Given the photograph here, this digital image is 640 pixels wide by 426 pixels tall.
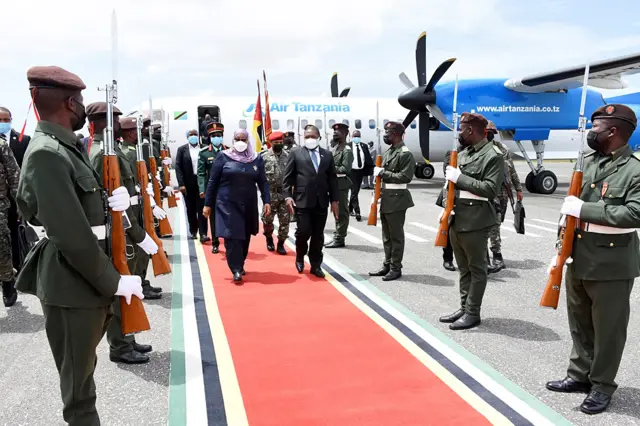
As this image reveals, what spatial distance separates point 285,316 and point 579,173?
3.24m

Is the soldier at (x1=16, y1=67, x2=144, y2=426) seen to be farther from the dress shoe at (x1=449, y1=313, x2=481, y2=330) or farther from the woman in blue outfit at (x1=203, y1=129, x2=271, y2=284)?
the woman in blue outfit at (x1=203, y1=129, x2=271, y2=284)

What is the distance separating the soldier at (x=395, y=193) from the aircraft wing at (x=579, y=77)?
10696 mm

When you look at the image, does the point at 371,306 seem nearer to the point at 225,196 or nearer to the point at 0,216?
the point at 225,196

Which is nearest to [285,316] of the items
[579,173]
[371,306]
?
[371,306]

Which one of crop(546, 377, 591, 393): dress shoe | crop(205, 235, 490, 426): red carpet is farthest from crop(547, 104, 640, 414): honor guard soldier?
crop(205, 235, 490, 426): red carpet

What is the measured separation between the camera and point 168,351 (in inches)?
187

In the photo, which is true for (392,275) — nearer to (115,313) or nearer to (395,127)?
(395,127)

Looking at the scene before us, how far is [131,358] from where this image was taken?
448cm

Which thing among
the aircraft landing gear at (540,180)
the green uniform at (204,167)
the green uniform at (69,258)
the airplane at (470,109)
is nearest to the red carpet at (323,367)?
the green uniform at (69,258)

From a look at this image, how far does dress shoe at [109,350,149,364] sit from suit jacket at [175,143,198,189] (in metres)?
5.54

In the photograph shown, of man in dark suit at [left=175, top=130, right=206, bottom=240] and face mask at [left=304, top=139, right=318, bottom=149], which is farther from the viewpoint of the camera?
man in dark suit at [left=175, top=130, right=206, bottom=240]

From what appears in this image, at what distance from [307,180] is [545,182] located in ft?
43.8

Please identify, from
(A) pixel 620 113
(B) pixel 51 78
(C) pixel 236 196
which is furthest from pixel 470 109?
(B) pixel 51 78

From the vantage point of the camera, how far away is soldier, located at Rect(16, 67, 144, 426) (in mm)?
2463
